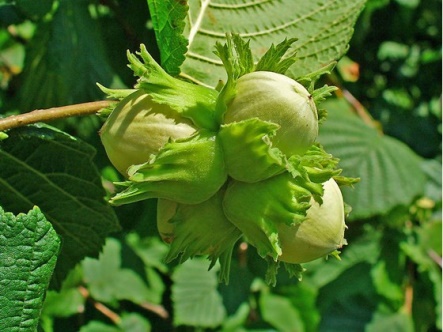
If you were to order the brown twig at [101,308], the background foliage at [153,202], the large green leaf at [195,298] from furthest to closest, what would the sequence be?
the large green leaf at [195,298] < the brown twig at [101,308] < the background foliage at [153,202]

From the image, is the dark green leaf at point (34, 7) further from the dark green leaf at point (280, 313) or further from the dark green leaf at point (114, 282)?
the dark green leaf at point (280, 313)

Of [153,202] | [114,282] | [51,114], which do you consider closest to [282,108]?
[51,114]

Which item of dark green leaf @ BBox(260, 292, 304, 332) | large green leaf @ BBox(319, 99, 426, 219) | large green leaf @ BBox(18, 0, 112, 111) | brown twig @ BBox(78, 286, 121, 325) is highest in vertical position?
large green leaf @ BBox(18, 0, 112, 111)

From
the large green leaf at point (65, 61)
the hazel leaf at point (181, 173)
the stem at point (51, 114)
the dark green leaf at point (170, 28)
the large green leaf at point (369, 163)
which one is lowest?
the large green leaf at point (369, 163)

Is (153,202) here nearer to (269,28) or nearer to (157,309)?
(269,28)

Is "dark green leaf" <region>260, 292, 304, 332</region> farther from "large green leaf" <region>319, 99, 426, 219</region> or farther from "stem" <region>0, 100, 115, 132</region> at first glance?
"stem" <region>0, 100, 115, 132</region>

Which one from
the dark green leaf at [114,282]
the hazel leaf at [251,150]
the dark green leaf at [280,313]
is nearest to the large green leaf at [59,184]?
the hazel leaf at [251,150]

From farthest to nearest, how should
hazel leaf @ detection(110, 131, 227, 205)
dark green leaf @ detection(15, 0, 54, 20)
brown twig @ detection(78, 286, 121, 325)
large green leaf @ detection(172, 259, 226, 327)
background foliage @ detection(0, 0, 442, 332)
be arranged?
large green leaf @ detection(172, 259, 226, 327) → brown twig @ detection(78, 286, 121, 325) → dark green leaf @ detection(15, 0, 54, 20) → background foliage @ detection(0, 0, 442, 332) → hazel leaf @ detection(110, 131, 227, 205)

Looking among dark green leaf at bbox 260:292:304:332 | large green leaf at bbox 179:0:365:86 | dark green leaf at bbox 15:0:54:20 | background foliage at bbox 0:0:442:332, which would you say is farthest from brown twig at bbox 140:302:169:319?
large green leaf at bbox 179:0:365:86
